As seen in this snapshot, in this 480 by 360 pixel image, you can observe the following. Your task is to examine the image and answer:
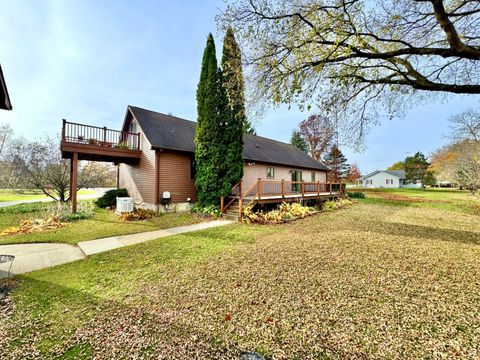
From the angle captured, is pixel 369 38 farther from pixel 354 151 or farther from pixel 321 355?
pixel 321 355

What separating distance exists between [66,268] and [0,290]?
103 centimetres

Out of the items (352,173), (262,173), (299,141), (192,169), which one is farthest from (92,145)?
(352,173)

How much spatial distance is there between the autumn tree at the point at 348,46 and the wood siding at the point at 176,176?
7.99m

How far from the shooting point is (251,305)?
3.15 m

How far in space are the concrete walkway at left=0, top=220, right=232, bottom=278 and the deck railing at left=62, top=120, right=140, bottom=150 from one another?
6.09m

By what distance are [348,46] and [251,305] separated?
17.0 feet

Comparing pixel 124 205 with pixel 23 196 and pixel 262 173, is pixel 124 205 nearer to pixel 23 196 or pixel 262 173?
pixel 262 173

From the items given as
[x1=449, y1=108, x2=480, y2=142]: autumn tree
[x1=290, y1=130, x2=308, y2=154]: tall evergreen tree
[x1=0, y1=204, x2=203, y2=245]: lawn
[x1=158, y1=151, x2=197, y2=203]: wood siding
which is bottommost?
[x1=0, y1=204, x2=203, y2=245]: lawn

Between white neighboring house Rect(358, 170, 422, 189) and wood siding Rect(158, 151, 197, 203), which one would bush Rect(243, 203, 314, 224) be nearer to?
wood siding Rect(158, 151, 197, 203)

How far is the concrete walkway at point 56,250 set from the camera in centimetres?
476

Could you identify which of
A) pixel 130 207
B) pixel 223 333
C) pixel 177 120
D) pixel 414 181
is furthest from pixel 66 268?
pixel 414 181

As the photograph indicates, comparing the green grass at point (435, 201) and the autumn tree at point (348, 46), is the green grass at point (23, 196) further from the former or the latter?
the green grass at point (435, 201)

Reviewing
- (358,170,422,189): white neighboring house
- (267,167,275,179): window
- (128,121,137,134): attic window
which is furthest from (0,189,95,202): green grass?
(358,170,422,189): white neighboring house

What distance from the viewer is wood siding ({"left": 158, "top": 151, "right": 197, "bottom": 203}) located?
38.4ft
